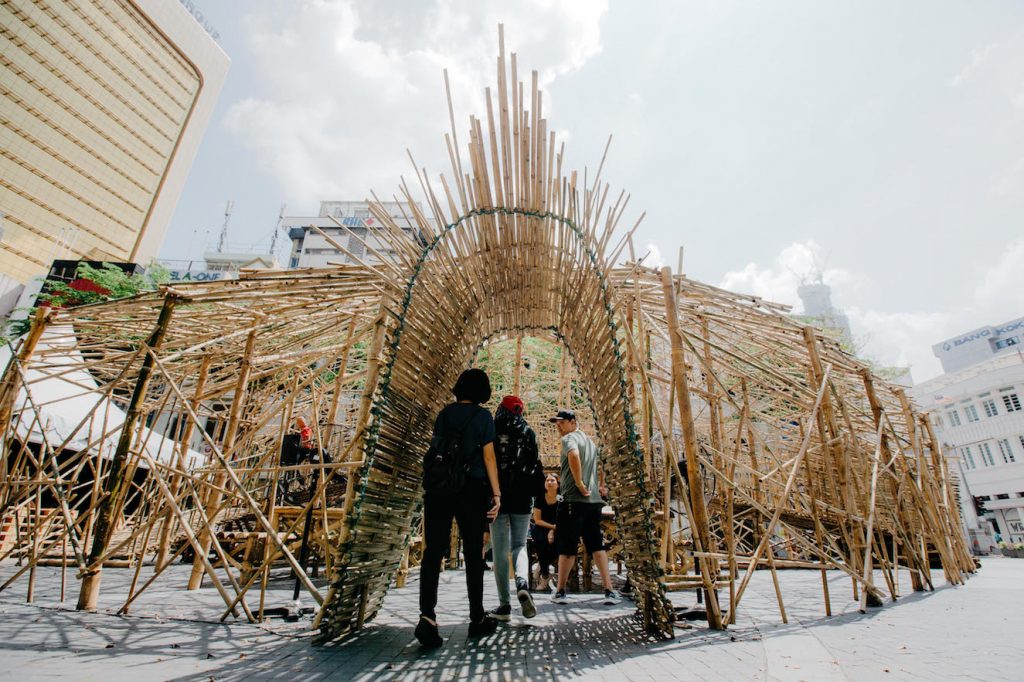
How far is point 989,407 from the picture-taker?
82.7ft

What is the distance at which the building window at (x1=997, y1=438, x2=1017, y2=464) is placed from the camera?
928 inches

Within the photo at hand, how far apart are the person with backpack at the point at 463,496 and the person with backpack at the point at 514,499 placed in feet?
1.08

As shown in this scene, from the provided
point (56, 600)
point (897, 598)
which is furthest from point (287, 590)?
point (897, 598)

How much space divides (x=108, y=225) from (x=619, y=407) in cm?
3694

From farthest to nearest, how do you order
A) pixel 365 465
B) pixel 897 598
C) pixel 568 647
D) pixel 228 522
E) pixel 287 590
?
pixel 228 522 → pixel 287 590 → pixel 897 598 → pixel 365 465 → pixel 568 647

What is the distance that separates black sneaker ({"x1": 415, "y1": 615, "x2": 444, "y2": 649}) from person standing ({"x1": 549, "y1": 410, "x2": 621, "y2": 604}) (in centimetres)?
165

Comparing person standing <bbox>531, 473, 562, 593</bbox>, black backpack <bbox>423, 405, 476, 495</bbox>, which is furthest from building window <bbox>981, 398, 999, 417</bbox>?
black backpack <bbox>423, 405, 476, 495</bbox>

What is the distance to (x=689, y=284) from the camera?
410 centimetres

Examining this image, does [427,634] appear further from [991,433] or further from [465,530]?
[991,433]

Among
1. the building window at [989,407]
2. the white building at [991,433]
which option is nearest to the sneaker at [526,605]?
the white building at [991,433]

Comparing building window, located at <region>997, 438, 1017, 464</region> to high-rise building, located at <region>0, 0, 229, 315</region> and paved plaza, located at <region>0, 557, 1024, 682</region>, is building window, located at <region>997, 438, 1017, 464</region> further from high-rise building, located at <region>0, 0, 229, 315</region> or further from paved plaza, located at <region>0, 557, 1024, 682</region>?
high-rise building, located at <region>0, 0, 229, 315</region>

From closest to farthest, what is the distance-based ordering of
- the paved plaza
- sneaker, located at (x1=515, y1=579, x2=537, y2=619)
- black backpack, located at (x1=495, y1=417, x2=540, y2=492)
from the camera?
the paved plaza, sneaker, located at (x1=515, y1=579, x2=537, y2=619), black backpack, located at (x1=495, y1=417, x2=540, y2=492)

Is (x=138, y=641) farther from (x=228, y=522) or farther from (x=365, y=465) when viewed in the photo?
(x=228, y=522)

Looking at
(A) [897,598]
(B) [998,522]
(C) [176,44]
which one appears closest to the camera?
(A) [897,598]
